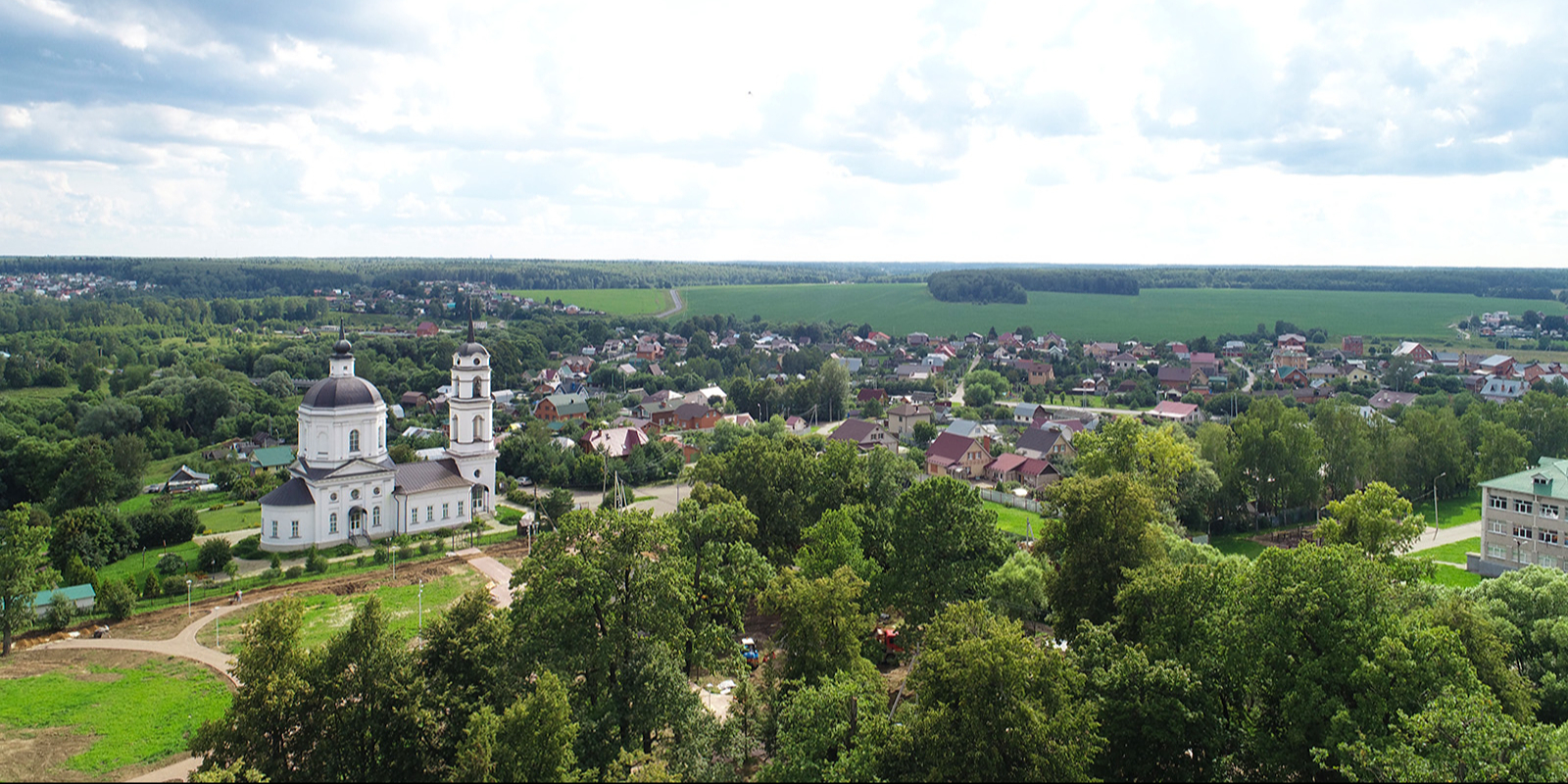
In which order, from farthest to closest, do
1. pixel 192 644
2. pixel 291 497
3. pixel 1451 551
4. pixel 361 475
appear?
pixel 361 475 < pixel 291 497 < pixel 1451 551 < pixel 192 644

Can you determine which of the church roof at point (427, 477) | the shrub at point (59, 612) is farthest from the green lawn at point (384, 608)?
the church roof at point (427, 477)

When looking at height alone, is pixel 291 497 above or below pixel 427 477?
below

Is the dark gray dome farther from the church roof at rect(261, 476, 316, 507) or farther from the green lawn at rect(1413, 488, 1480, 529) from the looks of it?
the green lawn at rect(1413, 488, 1480, 529)

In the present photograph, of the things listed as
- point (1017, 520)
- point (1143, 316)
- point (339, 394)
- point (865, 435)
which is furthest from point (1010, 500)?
point (1143, 316)

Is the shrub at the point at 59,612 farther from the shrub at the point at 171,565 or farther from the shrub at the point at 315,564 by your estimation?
the shrub at the point at 315,564

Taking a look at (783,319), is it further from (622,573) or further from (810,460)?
(622,573)

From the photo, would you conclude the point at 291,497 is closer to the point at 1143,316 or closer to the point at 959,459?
the point at 959,459


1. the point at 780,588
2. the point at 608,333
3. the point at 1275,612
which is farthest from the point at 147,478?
the point at 608,333
